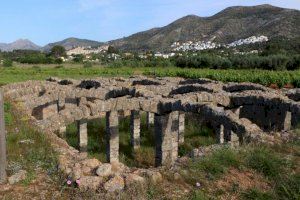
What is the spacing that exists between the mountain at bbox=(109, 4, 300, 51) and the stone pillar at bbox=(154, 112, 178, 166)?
81.9 meters

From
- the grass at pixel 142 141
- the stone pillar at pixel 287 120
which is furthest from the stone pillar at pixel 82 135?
the stone pillar at pixel 287 120

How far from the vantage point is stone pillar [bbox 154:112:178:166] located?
13.4 meters

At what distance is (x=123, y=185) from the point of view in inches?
268

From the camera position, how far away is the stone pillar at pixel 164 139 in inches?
527

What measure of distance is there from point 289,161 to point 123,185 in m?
3.04

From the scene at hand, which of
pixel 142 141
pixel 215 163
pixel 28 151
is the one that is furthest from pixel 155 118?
pixel 215 163

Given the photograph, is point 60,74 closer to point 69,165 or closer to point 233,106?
point 233,106

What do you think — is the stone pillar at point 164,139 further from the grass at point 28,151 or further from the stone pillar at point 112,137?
the grass at point 28,151

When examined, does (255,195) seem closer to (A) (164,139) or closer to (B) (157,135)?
(A) (164,139)

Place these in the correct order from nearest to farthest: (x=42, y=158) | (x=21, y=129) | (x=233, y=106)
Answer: (x=42, y=158), (x=21, y=129), (x=233, y=106)

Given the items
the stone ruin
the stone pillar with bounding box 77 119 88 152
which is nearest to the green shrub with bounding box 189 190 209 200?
the stone ruin

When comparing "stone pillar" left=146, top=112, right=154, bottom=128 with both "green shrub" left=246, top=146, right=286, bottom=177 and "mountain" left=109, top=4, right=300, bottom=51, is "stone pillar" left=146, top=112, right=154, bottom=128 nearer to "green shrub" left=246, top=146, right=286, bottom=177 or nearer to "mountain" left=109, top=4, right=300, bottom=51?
"green shrub" left=246, top=146, right=286, bottom=177

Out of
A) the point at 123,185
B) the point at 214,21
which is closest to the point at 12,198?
the point at 123,185

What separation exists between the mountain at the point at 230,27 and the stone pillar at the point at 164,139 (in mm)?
81919
